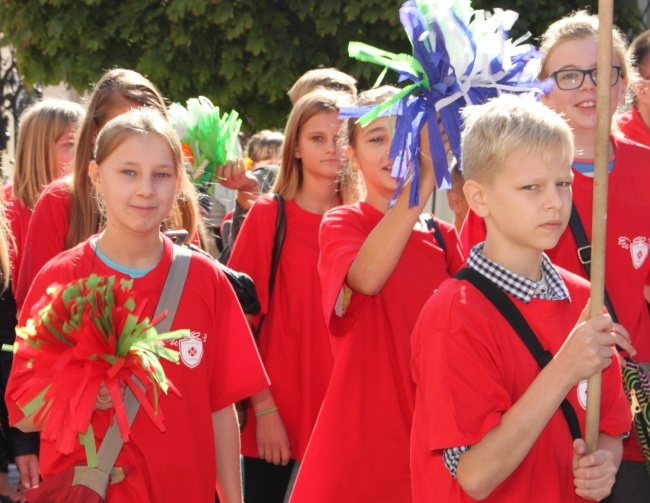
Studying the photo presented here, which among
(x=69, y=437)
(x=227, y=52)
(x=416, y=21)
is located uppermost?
(x=227, y=52)

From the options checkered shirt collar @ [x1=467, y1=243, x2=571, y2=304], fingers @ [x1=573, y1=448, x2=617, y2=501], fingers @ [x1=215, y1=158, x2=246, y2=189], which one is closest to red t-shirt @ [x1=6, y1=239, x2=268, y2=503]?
checkered shirt collar @ [x1=467, y1=243, x2=571, y2=304]

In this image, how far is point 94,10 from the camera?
12023 mm

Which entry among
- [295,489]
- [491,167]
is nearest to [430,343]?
[491,167]

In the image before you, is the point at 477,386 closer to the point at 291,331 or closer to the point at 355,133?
the point at 355,133

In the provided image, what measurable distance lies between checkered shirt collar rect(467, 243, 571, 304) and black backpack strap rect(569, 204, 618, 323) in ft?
2.71

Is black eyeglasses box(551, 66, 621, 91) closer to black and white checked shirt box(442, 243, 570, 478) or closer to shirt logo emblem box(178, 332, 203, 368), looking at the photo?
black and white checked shirt box(442, 243, 570, 478)

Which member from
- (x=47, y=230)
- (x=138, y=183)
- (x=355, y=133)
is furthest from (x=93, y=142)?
(x=355, y=133)

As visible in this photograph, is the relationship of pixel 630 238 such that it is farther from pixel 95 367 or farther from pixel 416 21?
pixel 95 367

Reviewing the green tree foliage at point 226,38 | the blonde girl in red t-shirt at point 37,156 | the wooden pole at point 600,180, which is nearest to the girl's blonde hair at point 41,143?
the blonde girl in red t-shirt at point 37,156

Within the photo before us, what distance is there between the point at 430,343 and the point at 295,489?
1227 millimetres

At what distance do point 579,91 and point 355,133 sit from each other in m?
0.83

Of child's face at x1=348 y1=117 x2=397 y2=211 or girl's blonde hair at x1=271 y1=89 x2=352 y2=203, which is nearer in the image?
child's face at x1=348 y1=117 x2=397 y2=211

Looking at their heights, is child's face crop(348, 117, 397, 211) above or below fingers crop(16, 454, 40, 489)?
above

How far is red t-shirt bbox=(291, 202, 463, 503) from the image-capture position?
11.8 feet
